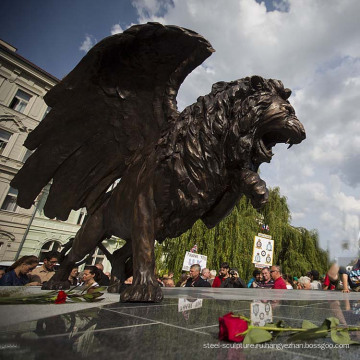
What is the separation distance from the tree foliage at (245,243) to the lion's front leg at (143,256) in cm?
1079

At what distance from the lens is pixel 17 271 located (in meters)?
4.95

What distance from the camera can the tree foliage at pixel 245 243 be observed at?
13.0 metres

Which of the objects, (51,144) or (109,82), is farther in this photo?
(51,144)

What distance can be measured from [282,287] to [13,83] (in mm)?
21672

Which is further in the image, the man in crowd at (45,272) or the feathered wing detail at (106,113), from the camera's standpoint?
the man in crowd at (45,272)

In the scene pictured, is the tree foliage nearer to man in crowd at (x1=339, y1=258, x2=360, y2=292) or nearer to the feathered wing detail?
man in crowd at (x1=339, y1=258, x2=360, y2=292)

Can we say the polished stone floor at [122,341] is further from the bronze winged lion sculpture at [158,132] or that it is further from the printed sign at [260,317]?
the bronze winged lion sculpture at [158,132]

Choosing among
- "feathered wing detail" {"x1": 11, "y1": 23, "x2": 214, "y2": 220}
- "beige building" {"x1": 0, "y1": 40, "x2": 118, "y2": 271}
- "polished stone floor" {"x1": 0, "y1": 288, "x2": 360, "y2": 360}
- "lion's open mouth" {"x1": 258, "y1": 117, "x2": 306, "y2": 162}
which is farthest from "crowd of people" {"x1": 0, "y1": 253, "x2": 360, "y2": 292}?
"beige building" {"x1": 0, "y1": 40, "x2": 118, "y2": 271}

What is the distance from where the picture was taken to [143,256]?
2.27m

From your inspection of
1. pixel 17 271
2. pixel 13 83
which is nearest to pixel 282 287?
pixel 17 271

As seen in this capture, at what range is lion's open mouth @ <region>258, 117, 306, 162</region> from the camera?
8.23 ft

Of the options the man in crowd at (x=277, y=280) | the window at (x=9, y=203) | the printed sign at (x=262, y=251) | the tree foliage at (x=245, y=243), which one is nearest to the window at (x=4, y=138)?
the window at (x=9, y=203)

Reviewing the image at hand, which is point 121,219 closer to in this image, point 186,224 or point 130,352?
point 186,224

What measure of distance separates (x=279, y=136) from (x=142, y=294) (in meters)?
2.02
